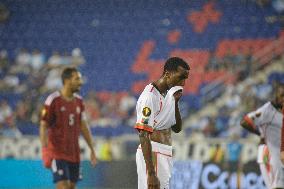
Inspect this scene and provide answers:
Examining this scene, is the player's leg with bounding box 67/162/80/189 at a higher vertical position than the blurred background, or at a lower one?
lower

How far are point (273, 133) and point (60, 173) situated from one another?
108 inches

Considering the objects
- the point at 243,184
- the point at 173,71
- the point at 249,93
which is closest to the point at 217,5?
the point at 249,93

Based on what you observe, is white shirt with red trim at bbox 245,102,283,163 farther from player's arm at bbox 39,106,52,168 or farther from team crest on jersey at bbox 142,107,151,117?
team crest on jersey at bbox 142,107,151,117

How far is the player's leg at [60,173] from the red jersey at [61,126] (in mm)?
76

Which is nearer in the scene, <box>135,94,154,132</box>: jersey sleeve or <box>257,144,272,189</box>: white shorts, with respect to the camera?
<box>135,94,154,132</box>: jersey sleeve

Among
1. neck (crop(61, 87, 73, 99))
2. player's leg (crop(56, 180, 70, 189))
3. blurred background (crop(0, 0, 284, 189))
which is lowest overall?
player's leg (crop(56, 180, 70, 189))

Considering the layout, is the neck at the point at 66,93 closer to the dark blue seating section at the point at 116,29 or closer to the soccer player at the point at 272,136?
the soccer player at the point at 272,136

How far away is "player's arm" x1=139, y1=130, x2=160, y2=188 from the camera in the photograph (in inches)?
196

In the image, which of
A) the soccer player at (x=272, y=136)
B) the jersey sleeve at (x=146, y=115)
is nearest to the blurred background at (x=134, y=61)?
the soccer player at (x=272, y=136)

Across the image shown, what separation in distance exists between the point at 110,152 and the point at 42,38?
511 centimetres

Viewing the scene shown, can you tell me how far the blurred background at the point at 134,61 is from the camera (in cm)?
1555

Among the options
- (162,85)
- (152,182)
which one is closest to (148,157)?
(152,182)

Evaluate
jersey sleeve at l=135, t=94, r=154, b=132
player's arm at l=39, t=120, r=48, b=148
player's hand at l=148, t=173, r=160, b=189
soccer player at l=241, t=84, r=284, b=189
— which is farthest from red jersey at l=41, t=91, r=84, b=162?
player's hand at l=148, t=173, r=160, b=189

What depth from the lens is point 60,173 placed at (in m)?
8.52
